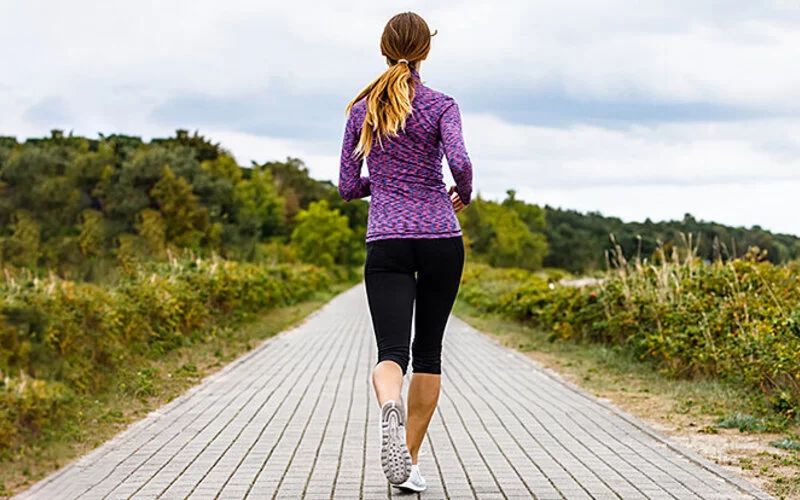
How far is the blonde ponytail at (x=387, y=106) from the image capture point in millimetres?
3904

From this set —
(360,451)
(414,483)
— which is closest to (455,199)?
(414,483)

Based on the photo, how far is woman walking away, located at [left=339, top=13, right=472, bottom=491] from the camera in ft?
12.9

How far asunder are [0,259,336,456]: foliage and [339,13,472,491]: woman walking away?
3.53 m

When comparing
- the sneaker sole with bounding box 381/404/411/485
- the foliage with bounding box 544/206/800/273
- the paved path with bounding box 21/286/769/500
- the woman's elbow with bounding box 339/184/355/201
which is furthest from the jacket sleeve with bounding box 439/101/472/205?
the foliage with bounding box 544/206/800/273

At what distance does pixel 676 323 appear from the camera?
34.0 feet

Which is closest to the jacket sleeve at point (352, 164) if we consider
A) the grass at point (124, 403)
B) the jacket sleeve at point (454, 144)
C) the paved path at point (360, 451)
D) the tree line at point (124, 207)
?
the jacket sleeve at point (454, 144)

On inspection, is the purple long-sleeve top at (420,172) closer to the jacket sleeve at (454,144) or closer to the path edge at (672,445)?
the jacket sleeve at (454,144)

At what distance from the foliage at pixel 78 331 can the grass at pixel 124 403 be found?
0.12 metres

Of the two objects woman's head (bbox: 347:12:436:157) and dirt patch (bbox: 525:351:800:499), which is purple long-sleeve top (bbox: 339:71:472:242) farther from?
dirt patch (bbox: 525:351:800:499)

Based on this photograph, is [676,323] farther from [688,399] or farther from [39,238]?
[39,238]

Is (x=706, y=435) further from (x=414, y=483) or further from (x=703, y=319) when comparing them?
(x=703, y=319)

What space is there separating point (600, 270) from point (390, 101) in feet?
40.9

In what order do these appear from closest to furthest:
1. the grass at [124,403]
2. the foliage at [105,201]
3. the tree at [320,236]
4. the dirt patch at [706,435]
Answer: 1. the dirt patch at [706,435]
2. the grass at [124,403]
3. the foliage at [105,201]
4. the tree at [320,236]

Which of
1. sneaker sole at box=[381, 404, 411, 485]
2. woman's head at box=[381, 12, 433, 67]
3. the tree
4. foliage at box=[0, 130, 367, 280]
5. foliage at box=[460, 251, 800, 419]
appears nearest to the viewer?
sneaker sole at box=[381, 404, 411, 485]
